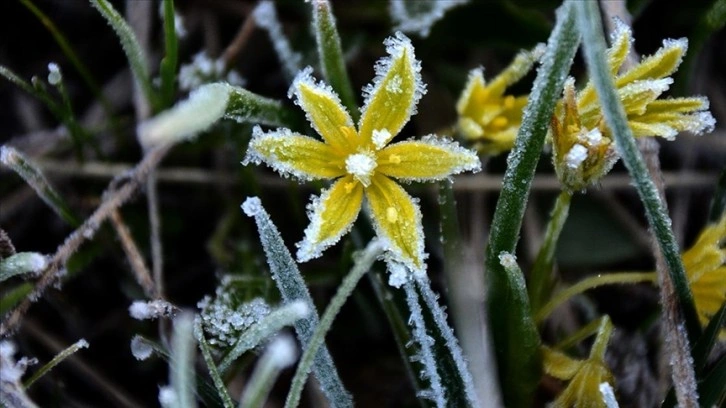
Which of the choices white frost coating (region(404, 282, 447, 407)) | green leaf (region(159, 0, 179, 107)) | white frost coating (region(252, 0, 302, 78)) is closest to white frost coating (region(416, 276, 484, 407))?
white frost coating (region(404, 282, 447, 407))

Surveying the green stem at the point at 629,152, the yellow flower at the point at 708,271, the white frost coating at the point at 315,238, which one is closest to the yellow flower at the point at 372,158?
the white frost coating at the point at 315,238

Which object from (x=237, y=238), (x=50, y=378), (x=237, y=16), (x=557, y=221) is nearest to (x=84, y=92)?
(x=237, y=16)

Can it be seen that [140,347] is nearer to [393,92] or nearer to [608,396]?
[393,92]

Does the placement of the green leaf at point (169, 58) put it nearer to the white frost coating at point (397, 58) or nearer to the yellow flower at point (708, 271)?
the white frost coating at point (397, 58)

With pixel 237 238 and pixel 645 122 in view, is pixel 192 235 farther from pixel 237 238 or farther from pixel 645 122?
pixel 645 122

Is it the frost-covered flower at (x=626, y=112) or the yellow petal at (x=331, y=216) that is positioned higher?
the frost-covered flower at (x=626, y=112)

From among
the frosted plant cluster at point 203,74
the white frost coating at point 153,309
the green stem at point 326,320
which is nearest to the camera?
the green stem at point 326,320

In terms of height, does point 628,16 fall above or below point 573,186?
above
